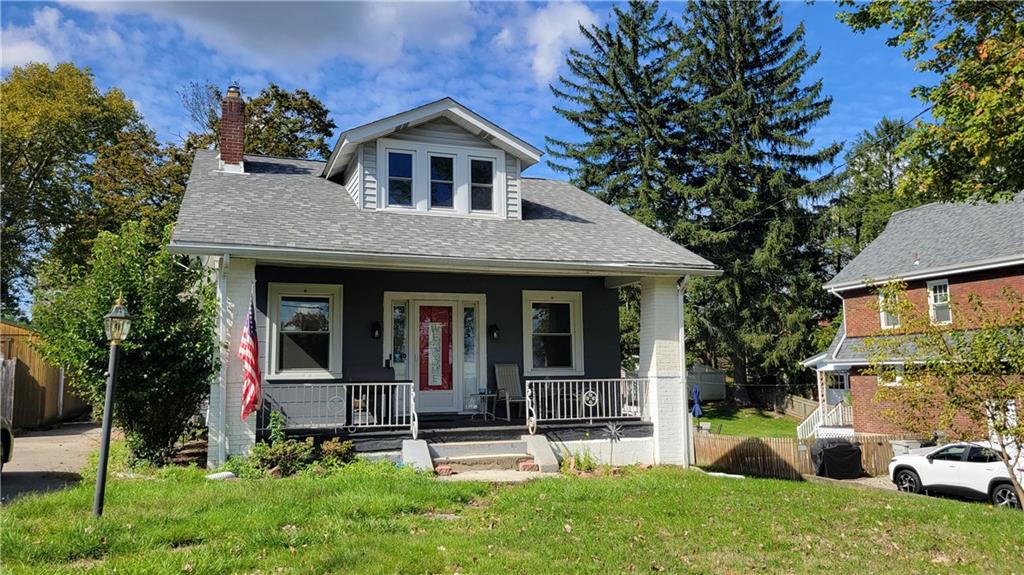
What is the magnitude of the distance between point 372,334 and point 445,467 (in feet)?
10.9

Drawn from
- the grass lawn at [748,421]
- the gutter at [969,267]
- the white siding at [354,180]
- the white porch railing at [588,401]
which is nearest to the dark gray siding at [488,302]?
the white porch railing at [588,401]

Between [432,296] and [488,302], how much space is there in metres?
1.15

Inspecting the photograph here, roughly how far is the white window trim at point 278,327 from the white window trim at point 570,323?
3670 mm

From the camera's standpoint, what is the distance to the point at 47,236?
3022 cm

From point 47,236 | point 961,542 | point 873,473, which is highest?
point 47,236

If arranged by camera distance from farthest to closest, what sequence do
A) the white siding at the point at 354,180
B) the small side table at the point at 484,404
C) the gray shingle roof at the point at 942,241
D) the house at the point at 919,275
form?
the gray shingle roof at the point at 942,241 < the house at the point at 919,275 < the white siding at the point at 354,180 < the small side table at the point at 484,404

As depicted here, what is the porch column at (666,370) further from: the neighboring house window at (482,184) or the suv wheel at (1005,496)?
the suv wheel at (1005,496)

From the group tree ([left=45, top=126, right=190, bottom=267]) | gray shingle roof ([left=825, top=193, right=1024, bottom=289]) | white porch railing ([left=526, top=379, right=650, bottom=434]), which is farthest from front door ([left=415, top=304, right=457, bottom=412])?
tree ([left=45, top=126, right=190, bottom=267])

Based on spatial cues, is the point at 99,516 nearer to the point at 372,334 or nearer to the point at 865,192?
the point at 372,334

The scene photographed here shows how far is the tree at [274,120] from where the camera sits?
27.4m

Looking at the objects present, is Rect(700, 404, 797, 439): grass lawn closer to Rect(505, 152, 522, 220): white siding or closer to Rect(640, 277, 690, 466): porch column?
Rect(640, 277, 690, 466): porch column

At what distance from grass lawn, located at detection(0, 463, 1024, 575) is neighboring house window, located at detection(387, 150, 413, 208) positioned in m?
5.96

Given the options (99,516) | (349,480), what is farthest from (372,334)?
(99,516)

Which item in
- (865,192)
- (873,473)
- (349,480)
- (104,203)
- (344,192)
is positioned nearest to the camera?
(349,480)
